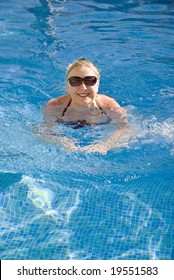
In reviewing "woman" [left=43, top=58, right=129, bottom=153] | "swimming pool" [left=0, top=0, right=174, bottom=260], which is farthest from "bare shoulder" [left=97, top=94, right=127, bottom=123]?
"swimming pool" [left=0, top=0, right=174, bottom=260]

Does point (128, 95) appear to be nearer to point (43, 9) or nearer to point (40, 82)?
point (40, 82)

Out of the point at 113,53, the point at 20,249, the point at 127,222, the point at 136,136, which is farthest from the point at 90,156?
the point at 113,53

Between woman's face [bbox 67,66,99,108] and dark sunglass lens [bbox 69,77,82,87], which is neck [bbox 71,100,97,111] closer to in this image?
woman's face [bbox 67,66,99,108]

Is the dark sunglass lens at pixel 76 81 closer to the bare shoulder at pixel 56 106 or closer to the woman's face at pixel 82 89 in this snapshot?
the woman's face at pixel 82 89

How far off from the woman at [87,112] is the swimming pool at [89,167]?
3.7 inches

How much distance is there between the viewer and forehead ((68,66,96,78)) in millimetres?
4273

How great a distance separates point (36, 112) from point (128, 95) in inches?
49.5

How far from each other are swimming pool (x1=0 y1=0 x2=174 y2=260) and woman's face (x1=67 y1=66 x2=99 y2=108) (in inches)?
21.3

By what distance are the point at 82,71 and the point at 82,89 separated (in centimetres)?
17

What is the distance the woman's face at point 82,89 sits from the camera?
428 centimetres

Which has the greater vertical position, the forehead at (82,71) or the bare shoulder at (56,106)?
the forehead at (82,71)

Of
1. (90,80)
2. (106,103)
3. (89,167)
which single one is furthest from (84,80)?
(89,167)

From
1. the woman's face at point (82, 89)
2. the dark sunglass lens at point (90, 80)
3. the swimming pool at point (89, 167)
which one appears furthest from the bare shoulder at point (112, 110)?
the dark sunglass lens at point (90, 80)

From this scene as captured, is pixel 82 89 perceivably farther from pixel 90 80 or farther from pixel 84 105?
pixel 84 105
